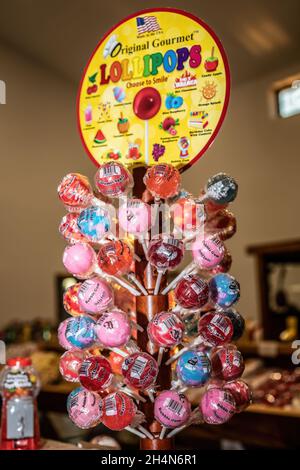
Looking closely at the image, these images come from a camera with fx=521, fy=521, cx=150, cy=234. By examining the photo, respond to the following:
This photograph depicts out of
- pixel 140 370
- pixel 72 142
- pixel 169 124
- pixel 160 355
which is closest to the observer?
pixel 140 370

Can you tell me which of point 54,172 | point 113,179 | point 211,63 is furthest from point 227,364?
point 54,172

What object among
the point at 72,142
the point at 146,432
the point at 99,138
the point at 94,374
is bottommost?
the point at 146,432

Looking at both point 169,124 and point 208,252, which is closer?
point 208,252

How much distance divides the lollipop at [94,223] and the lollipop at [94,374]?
29cm

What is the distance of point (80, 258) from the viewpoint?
1269 millimetres

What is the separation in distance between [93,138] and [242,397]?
792mm

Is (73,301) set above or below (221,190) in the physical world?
below

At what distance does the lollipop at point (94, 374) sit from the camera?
1.20m

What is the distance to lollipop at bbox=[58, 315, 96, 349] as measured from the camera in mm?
1248

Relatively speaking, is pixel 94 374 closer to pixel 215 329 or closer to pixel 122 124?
pixel 215 329

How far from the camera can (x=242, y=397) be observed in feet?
4.24

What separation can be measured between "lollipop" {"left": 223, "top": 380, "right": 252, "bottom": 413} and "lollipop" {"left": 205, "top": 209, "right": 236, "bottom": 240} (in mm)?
A: 379

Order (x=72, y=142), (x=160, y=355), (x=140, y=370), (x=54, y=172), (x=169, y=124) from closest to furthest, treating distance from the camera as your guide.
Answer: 1. (x=140, y=370)
2. (x=160, y=355)
3. (x=169, y=124)
4. (x=72, y=142)
5. (x=54, y=172)

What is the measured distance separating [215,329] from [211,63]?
0.68m
